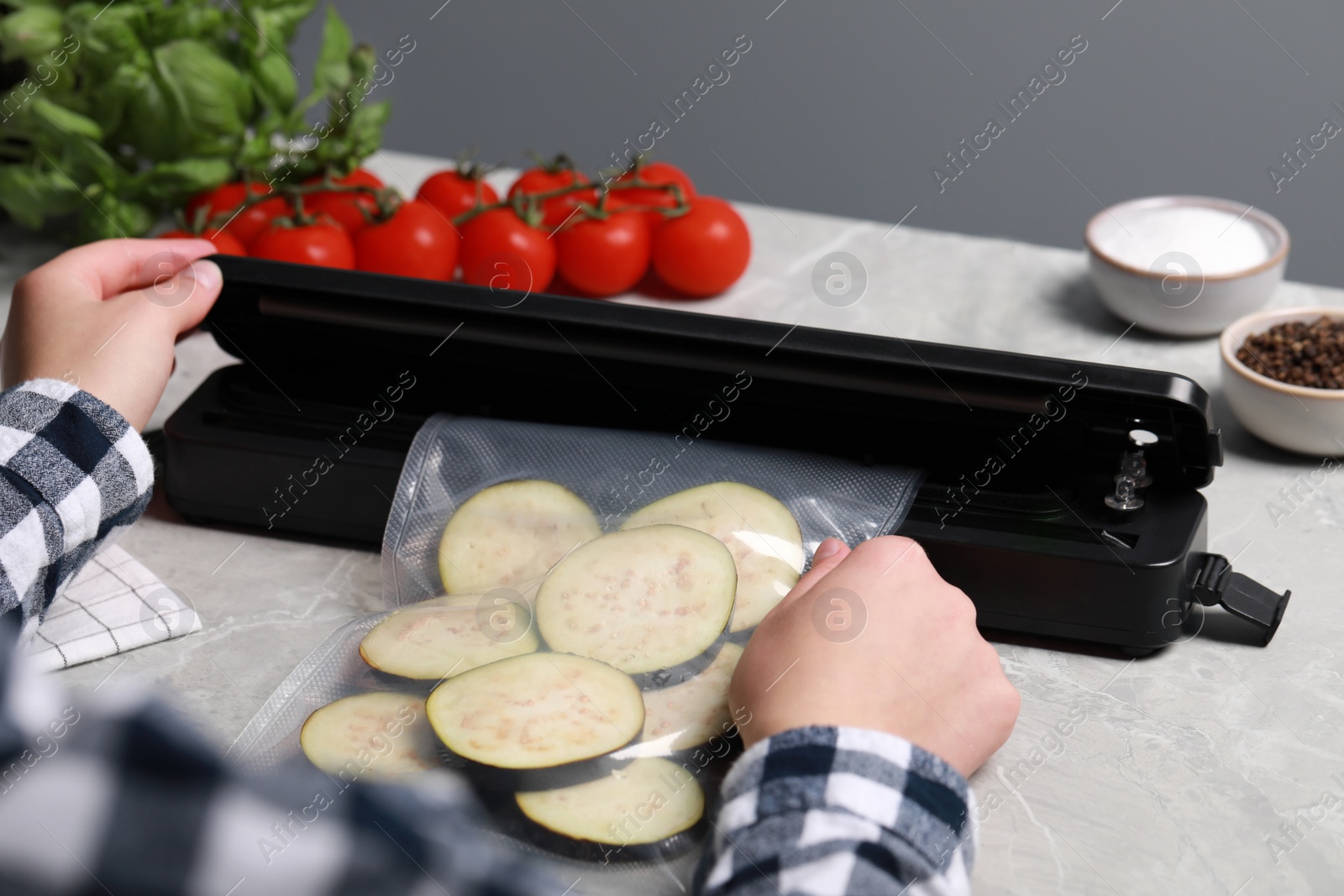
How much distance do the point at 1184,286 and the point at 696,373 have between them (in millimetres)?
645

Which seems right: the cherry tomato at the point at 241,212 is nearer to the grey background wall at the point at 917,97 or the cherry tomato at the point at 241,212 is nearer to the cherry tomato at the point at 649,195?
the cherry tomato at the point at 649,195

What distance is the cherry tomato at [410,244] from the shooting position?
136cm

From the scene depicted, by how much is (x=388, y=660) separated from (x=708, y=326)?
1.11 feet

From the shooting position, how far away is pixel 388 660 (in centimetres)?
80

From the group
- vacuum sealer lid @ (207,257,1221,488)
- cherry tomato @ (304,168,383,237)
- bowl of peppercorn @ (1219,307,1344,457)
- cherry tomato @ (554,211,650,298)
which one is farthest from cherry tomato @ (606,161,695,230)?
bowl of peppercorn @ (1219,307,1344,457)

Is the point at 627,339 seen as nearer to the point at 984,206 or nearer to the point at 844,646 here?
the point at 844,646

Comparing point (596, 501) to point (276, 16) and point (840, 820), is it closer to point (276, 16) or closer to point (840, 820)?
point (840, 820)

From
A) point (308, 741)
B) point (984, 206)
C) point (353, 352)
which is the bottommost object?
point (984, 206)

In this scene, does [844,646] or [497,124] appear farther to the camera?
[497,124]

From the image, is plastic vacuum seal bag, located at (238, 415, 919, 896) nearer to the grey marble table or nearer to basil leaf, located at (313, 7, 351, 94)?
the grey marble table

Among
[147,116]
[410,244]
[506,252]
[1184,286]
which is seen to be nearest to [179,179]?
[147,116]

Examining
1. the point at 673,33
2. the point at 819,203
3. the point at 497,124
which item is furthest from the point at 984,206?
the point at 497,124

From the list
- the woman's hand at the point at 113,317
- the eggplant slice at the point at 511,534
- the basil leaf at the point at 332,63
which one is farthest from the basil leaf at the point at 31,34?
the eggplant slice at the point at 511,534

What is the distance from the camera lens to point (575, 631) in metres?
0.80
